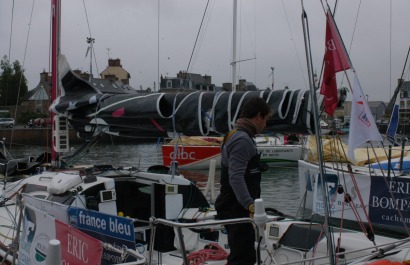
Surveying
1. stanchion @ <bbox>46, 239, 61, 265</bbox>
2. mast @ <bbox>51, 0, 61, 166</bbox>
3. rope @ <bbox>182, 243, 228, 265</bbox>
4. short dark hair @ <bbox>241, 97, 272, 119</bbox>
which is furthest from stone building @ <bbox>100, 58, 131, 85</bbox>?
stanchion @ <bbox>46, 239, 61, 265</bbox>

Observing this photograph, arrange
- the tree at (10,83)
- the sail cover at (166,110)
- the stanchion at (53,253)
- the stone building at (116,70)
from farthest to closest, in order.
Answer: the stone building at (116,70)
the tree at (10,83)
the sail cover at (166,110)
the stanchion at (53,253)

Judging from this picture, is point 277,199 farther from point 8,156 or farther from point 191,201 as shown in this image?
point 191,201

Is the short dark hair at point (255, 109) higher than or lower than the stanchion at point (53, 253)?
higher

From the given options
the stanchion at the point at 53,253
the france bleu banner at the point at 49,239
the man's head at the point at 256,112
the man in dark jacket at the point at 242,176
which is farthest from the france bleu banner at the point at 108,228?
the man's head at the point at 256,112

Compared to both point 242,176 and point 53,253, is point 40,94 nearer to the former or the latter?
point 242,176

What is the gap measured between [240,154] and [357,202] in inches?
210

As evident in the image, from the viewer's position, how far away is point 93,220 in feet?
13.9

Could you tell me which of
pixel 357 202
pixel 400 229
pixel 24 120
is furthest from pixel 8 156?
pixel 24 120

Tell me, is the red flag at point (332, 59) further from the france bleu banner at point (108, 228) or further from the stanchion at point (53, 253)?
the stanchion at point (53, 253)

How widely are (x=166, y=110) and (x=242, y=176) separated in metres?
2.30

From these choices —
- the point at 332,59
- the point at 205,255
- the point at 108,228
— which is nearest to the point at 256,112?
the point at 332,59

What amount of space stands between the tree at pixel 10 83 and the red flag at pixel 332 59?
66600 mm

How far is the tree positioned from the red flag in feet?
219

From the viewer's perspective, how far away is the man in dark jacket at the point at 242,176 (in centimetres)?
393
